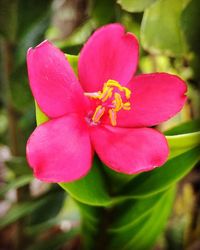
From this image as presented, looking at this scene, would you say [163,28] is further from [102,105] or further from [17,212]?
[17,212]

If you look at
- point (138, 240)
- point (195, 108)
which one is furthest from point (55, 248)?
point (195, 108)

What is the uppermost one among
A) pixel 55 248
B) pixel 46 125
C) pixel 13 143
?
pixel 46 125

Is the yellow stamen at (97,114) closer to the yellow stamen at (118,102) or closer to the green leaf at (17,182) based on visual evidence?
the yellow stamen at (118,102)

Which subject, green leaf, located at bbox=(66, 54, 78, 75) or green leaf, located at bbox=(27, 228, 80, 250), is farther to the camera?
green leaf, located at bbox=(27, 228, 80, 250)

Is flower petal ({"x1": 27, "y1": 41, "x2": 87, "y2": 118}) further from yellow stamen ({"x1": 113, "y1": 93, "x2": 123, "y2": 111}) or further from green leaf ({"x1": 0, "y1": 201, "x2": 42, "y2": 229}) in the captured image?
green leaf ({"x1": 0, "y1": 201, "x2": 42, "y2": 229})

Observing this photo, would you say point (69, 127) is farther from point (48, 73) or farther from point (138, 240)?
point (138, 240)

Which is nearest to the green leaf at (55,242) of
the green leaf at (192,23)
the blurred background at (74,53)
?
the blurred background at (74,53)

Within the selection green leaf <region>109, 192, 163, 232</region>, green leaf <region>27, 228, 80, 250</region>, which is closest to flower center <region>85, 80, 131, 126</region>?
green leaf <region>109, 192, 163, 232</region>
